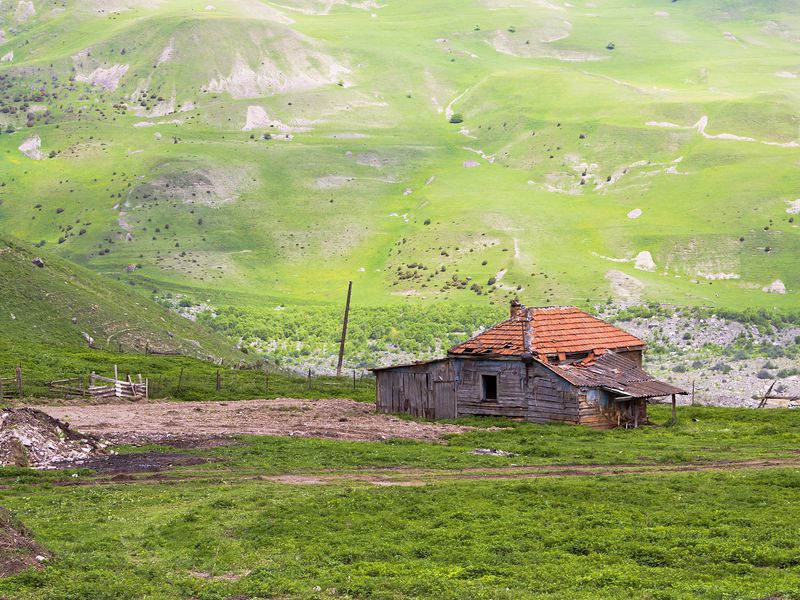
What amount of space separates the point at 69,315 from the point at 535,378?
151 ft

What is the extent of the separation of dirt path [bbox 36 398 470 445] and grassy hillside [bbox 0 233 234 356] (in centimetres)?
2123

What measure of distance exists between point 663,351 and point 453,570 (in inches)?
3516

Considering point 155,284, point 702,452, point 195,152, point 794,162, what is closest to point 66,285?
point 155,284

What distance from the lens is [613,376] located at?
56.3 meters

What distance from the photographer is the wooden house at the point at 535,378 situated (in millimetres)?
54031

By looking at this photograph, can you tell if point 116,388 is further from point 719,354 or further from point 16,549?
point 719,354

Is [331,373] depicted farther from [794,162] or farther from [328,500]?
[794,162]

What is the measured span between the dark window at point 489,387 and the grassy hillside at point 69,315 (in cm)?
3418

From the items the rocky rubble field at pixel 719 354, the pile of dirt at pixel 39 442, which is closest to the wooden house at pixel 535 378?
the pile of dirt at pixel 39 442

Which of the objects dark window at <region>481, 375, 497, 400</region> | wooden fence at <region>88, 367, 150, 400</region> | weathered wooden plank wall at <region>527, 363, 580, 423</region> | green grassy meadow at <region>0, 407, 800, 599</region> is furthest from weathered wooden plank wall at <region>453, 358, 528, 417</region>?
wooden fence at <region>88, 367, 150, 400</region>

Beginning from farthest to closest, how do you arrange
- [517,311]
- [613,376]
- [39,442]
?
[517,311]
[613,376]
[39,442]

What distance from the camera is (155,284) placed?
447 ft

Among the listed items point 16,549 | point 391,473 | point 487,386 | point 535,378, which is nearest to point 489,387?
point 487,386

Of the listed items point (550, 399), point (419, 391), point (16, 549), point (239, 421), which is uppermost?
point (419, 391)
